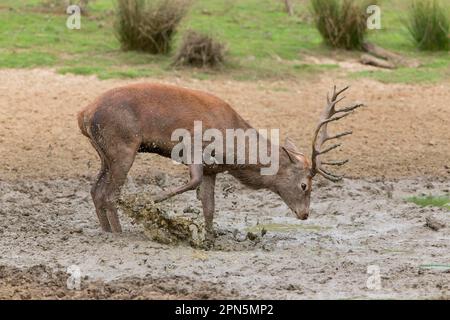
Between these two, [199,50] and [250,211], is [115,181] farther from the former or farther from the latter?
[199,50]

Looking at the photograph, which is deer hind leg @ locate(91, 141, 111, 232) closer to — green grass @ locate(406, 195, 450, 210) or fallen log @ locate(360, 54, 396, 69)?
green grass @ locate(406, 195, 450, 210)

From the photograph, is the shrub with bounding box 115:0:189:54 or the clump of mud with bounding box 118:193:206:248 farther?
the shrub with bounding box 115:0:189:54

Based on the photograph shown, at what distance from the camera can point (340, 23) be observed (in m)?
17.2

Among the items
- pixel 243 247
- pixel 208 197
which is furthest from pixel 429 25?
pixel 243 247

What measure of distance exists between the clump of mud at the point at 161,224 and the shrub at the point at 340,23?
295 inches

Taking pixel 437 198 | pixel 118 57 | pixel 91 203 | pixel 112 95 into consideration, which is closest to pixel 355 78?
pixel 118 57

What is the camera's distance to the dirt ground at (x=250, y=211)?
8789mm

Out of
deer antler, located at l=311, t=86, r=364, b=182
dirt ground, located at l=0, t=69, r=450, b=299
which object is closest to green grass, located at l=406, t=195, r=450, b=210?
dirt ground, located at l=0, t=69, r=450, b=299

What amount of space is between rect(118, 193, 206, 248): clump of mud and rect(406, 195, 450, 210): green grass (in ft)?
8.25

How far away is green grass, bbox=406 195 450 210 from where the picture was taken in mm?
11578

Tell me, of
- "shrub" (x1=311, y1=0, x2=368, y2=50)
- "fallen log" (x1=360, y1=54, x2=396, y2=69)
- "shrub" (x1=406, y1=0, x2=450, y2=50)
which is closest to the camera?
"fallen log" (x1=360, y1=54, x2=396, y2=69)

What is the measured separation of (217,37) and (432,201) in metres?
5.57
